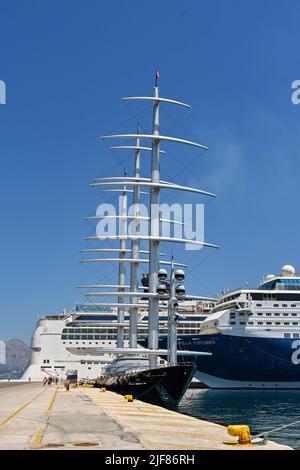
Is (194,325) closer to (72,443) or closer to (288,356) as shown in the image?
(288,356)

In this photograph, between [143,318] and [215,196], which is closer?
[215,196]

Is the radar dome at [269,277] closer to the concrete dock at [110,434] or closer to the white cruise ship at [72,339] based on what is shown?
the white cruise ship at [72,339]

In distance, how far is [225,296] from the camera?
304ft

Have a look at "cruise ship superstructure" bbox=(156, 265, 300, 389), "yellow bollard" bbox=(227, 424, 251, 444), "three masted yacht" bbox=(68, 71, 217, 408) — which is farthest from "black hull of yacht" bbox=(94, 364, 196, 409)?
"cruise ship superstructure" bbox=(156, 265, 300, 389)

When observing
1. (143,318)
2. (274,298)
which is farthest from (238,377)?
(143,318)

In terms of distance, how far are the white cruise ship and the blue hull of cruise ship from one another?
22.9 meters

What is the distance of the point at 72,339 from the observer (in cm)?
10831

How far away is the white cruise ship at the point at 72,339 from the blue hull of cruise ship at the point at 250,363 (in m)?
22.9

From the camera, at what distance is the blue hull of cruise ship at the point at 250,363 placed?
258 feet

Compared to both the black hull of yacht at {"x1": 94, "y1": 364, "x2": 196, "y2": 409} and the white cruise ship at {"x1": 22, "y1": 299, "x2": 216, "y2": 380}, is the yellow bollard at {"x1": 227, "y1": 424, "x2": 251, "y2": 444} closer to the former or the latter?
the black hull of yacht at {"x1": 94, "y1": 364, "x2": 196, "y2": 409}

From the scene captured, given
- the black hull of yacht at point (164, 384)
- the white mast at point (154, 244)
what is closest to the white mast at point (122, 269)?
the white mast at point (154, 244)

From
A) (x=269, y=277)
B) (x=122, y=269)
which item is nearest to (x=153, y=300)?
(x=122, y=269)

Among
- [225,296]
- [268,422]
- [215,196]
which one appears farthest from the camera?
[225,296]
